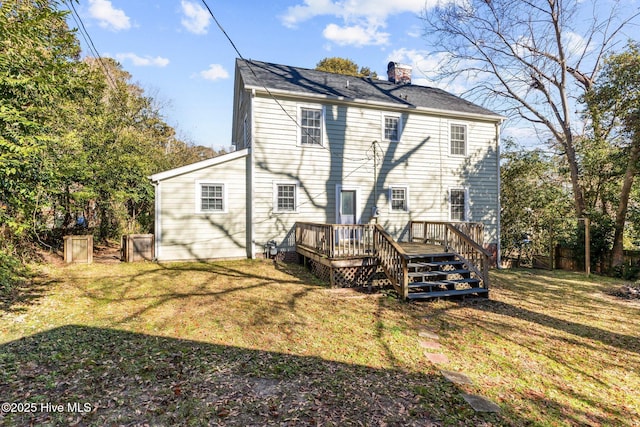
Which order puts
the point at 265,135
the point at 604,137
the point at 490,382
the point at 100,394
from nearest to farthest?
1. the point at 100,394
2. the point at 490,382
3. the point at 265,135
4. the point at 604,137

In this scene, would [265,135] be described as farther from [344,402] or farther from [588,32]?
[588,32]

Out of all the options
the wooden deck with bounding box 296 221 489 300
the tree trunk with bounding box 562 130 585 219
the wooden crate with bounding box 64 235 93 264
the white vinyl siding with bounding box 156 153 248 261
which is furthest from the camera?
the tree trunk with bounding box 562 130 585 219

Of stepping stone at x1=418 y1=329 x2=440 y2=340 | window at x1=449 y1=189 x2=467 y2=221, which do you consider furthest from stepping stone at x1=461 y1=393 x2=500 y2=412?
window at x1=449 y1=189 x2=467 y2=221

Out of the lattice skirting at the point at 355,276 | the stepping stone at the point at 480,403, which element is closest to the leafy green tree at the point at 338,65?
the lattice skirting at the point at 355,276

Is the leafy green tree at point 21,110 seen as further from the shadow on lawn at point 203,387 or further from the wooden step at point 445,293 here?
the wooden step at point 445,293

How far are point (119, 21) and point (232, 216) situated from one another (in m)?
6.21

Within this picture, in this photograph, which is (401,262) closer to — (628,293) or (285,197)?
(285,197)

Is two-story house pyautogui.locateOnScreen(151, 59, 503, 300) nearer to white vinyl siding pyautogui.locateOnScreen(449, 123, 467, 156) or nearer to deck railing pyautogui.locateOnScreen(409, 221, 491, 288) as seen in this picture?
white vinyl siding pyautogui.locateOnScreen(449, 123, 467, 156)

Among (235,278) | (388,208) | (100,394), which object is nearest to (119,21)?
(235,278)

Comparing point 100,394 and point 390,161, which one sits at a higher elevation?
point 390,161

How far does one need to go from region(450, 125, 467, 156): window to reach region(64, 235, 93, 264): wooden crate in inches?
542

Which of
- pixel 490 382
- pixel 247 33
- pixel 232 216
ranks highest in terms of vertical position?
pixel 247 33

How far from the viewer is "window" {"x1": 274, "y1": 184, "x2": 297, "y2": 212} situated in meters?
10.7

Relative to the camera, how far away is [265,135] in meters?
10.5
